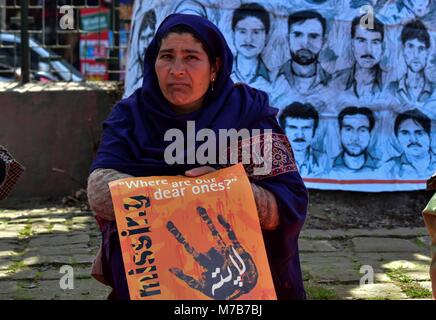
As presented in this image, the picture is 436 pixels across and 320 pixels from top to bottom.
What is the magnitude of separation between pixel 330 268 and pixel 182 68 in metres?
2.38

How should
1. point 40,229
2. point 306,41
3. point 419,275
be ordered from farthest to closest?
point 306,41
point 40,229
point 419,275

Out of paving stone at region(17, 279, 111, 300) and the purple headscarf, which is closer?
the purple headscarf

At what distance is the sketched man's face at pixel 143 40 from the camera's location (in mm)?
7387

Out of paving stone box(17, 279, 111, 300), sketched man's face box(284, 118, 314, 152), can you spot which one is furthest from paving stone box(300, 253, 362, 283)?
sketched man's face box(284, 118, 314, 152)

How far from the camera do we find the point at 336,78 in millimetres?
7023

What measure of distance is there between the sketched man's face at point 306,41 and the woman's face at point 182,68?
142 inches

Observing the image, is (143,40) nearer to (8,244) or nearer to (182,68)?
(8,244)

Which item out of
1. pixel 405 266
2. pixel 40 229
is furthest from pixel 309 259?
pixel 40 229

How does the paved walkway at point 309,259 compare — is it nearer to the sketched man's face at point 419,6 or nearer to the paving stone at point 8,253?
the paving stone at point 8,253

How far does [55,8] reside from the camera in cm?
854

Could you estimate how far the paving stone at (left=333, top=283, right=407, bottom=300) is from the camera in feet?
15.9

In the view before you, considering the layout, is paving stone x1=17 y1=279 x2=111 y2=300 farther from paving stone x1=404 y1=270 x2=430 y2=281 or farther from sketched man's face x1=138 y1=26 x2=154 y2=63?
sketched man's face x1=138 y1=26 x2=154 y2=63

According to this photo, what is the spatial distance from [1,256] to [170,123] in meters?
2.66

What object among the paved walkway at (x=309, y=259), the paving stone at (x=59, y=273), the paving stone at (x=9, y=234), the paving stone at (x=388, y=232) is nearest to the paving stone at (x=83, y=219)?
the paved walkway at (x=309, y=259)
